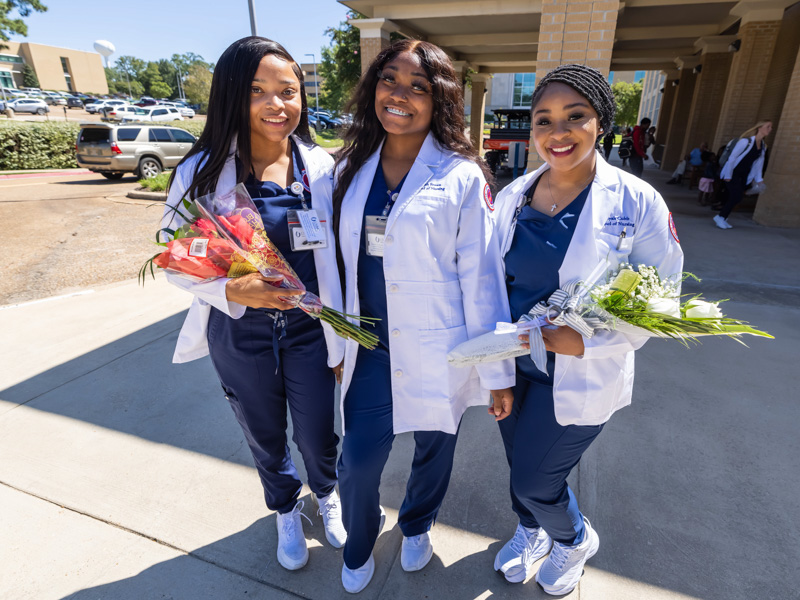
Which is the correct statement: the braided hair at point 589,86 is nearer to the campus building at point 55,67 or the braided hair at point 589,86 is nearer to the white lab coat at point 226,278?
the white lab coat at point 226,278

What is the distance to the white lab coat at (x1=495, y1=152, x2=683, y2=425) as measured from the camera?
1612 millimetres

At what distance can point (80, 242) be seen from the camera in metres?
8.14

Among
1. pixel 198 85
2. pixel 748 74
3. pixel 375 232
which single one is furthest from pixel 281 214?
pixel 198 85

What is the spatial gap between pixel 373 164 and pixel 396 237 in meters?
0.36

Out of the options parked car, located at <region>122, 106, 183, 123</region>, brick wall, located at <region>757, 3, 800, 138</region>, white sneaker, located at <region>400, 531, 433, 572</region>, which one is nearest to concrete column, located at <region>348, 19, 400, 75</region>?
brick wall, located at <region>757, 3, 800, 138</region>

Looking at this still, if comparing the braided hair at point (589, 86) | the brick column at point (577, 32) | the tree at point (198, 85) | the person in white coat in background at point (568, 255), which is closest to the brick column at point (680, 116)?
the brick column at point (577, 32)

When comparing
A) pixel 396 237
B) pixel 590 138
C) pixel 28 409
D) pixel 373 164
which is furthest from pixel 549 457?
pixel 28 409

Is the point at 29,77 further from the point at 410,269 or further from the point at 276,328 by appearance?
the point at 410,269

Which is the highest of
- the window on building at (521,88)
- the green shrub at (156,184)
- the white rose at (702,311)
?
the window on building at (521,88)

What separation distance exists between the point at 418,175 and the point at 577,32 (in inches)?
173

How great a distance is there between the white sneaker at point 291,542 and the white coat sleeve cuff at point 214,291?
1.04m

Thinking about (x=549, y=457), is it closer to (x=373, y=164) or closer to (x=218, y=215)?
(x=373, y=164)

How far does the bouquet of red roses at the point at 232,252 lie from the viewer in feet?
5.56

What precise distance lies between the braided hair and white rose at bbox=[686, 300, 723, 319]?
0.70 m
